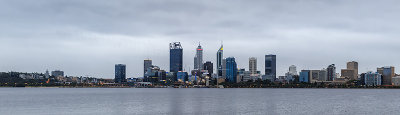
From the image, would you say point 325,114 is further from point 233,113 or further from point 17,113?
point 17,113

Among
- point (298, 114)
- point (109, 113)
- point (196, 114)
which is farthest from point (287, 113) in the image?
point (109, 113)

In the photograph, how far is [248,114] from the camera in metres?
85.8

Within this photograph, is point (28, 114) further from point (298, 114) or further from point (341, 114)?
point (341, 114)

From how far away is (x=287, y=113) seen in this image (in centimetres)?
8788

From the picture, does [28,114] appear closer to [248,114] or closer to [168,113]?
[168,113]

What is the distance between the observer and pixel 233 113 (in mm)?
87000

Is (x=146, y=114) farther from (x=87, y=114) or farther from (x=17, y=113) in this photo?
(x=17, y=113)

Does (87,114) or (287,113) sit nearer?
(87,114)

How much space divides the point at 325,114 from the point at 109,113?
44.2 meters

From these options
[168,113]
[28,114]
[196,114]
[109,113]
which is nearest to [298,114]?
[196,114]

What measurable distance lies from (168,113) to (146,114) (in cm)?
537

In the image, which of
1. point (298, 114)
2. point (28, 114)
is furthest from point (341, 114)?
point (28, 114)

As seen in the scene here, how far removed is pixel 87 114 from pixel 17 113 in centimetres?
1470

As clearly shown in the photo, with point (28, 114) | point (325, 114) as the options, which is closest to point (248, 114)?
point (325, 114)
